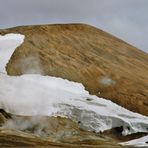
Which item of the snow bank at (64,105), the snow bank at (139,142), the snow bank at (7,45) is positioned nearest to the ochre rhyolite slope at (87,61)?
the snow bank at (7,45)

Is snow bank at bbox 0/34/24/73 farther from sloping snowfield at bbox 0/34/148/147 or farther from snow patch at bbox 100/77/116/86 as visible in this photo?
snow patch at bbox 100/77/116/86

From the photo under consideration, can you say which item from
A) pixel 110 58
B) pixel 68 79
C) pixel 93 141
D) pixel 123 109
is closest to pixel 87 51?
pixel 110 58

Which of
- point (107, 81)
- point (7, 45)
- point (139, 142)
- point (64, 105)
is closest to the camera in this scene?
point (139, 142)

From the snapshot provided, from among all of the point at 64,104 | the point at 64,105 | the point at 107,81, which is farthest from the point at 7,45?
the point at 64,105

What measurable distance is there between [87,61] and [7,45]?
837 cm

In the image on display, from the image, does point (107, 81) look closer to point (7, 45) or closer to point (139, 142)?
point (139, 142)

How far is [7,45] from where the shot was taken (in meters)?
59.1

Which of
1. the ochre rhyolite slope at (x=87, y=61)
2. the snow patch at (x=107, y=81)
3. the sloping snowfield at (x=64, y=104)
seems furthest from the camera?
the snow patch at (x=107, y=81)

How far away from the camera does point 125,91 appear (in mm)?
54562

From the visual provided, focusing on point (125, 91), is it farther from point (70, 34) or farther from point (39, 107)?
point (70, 34)

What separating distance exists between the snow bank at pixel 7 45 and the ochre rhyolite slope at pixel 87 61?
0.53 meters

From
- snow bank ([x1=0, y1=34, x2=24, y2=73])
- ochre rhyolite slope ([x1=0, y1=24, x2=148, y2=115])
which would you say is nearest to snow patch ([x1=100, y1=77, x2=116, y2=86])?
→ ochre rhyolite slope ([x1=0, y1=24, x2=148, y2=115])

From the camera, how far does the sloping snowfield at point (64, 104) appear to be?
49.6m

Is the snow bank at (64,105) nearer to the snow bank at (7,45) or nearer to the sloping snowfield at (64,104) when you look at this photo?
the sloping snowfield at (64,104)
